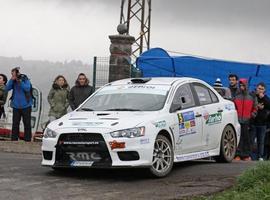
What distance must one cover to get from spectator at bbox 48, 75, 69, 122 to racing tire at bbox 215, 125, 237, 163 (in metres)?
4.98

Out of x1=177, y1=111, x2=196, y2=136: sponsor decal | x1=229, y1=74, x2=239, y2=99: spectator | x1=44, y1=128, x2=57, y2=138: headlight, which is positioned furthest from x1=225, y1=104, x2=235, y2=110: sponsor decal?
x1=44, y1=128, x2=57, y2=138: headlight

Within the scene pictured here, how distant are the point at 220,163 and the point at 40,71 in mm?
12672

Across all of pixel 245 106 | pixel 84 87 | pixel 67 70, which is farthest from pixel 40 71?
pixel 245 106

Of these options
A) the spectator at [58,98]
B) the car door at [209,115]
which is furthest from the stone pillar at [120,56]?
the car door at [209,115]

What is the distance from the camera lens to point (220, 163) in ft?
39.0

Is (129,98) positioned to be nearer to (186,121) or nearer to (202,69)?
(186,121)

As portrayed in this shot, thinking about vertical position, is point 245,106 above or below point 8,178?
above

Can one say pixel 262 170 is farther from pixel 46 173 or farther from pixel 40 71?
pixel 40 71

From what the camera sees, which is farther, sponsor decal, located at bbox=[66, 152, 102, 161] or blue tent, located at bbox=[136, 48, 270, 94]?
blue tent, located at bbox=[136, 48, 270, 94]

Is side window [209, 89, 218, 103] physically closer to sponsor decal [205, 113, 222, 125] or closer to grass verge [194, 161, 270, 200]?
sponsor decal [205, 113, 222, 125]

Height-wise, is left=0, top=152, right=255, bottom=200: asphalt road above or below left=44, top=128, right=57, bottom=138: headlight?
below

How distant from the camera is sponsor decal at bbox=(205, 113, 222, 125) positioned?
11328 mm

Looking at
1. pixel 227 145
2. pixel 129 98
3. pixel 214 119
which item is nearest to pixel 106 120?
pixel 129 98

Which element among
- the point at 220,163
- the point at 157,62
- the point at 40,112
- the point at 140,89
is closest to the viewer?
the point at 140,89
